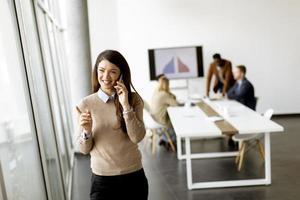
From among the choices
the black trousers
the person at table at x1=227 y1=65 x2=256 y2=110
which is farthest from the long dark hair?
the person at table at x1=227 y1=65 x2=256 y2=110

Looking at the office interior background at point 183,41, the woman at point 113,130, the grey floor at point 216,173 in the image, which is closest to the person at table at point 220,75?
the office interior background at point 183,41

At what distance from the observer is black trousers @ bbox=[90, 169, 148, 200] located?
237 cm

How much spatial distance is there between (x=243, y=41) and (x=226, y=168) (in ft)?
14.3

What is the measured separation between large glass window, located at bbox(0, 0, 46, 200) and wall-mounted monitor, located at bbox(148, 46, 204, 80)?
6286mm

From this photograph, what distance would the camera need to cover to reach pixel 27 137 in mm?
2787

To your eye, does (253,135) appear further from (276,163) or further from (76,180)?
(76,180)

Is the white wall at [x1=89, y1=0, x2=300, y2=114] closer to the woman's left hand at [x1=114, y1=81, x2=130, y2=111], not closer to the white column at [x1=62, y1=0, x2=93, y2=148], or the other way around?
the white column at [x1=62, y1=0, x2=93, y2=148]

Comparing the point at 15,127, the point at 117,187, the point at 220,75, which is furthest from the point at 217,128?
the point at 220,75

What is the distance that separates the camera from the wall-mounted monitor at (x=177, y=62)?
9117 mm

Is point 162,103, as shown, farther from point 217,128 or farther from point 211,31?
point 211,31

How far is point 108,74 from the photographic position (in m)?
2.27

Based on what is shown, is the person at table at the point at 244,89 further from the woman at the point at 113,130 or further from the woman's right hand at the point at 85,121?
the woman's right hand at the point at 85,121

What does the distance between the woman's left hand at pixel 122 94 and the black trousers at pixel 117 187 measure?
0.44 meters

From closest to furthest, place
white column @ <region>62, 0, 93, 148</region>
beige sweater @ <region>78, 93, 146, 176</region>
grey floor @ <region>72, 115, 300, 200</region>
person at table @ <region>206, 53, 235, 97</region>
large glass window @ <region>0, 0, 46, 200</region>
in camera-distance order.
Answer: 1. large glass window @ <region>0, 0, 46, 200</region>
2. beige sweater @ <region>78, 93, 146, 176</region>
3. grey floor @ <region>72, 115, 300, 200</region>
4. white column @ <region>62, 0, 93, 148</region>
5. person at table @ <region>206, 53, 235, 97</region>
